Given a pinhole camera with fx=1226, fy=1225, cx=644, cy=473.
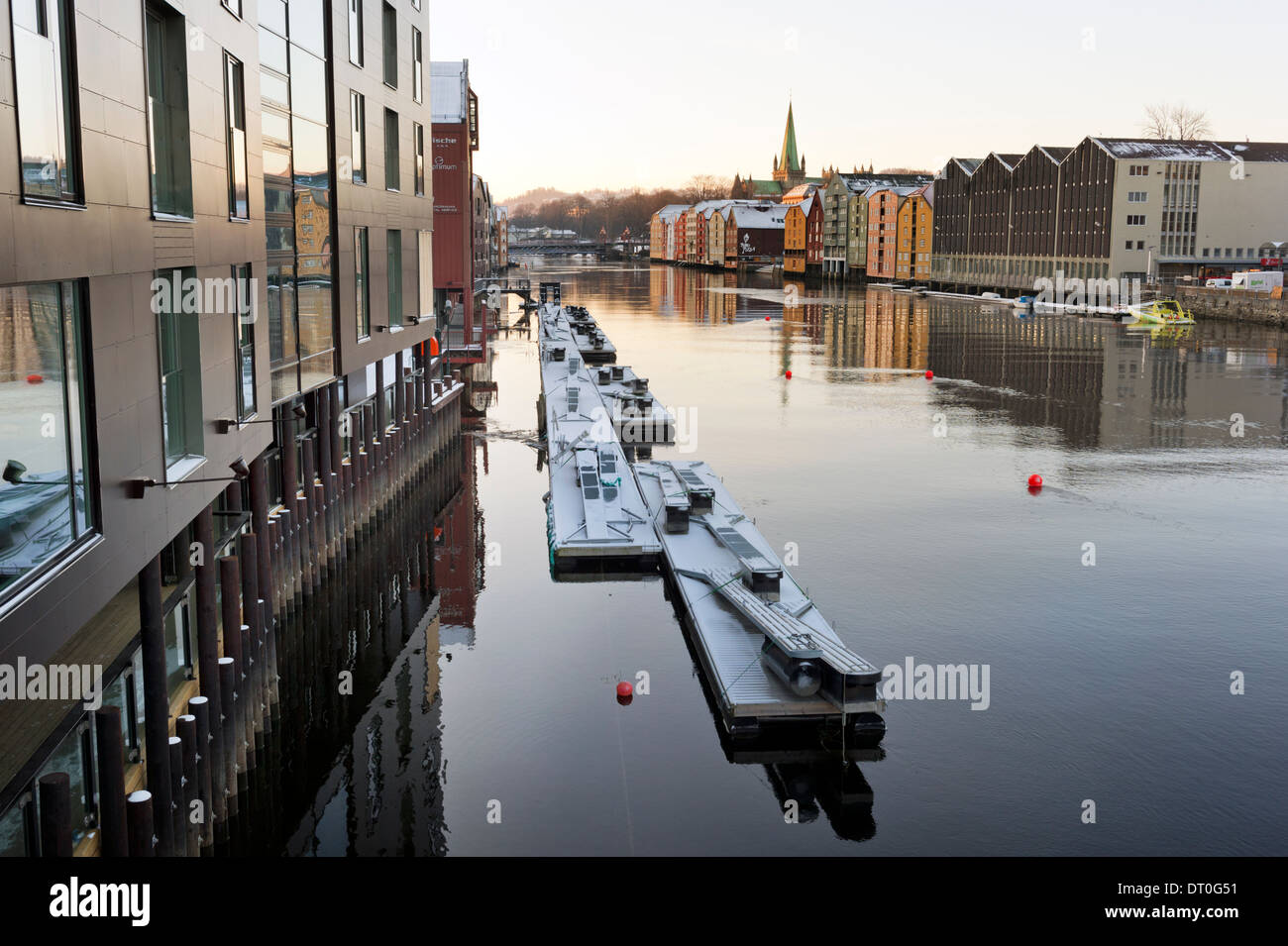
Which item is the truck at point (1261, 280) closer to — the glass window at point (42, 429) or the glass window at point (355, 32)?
the glass window at point (355, 32)

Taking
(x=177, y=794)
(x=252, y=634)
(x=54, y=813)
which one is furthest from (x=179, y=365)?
(x=54, y=813)

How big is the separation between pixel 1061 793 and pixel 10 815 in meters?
14.6

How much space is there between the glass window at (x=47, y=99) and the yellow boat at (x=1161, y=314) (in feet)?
330

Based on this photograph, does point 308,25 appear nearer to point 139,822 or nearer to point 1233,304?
point 139,822

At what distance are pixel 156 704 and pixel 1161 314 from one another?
101512mm

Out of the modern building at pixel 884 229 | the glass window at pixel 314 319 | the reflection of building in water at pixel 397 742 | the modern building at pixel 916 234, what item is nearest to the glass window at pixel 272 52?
the glass window at pixel 314 319

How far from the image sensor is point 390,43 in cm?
3541

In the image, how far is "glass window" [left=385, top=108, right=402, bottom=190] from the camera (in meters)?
35.3

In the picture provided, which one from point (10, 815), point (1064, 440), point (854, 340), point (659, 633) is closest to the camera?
point (10, 815)

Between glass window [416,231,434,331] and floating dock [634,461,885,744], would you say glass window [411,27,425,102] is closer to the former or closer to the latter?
glass window [416,231,434,331]

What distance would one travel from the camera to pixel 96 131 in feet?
39.8

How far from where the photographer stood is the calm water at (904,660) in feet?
60.2
